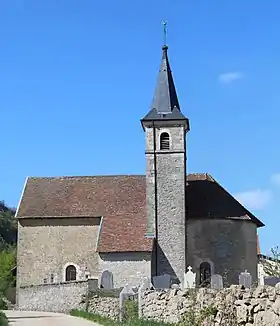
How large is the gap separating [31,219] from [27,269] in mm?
3235

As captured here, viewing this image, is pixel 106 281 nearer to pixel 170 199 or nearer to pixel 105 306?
pixel 105 306

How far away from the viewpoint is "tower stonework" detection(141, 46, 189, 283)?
37562 millimetres

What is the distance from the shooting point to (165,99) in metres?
40.2

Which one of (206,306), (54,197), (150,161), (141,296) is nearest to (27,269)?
(54,197)

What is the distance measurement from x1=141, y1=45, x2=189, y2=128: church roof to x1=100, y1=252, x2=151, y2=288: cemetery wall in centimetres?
853

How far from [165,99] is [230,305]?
1175 inches

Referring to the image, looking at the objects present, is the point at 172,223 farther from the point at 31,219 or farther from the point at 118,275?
the point at 31,219

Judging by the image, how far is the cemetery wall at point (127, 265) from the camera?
3647cm

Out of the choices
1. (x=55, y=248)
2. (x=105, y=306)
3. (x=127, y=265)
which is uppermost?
(x=55, y=248)

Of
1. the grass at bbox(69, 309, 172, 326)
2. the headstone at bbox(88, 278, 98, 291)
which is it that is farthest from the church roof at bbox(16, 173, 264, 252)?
the grass at bbox(69, 309, 172, 326)

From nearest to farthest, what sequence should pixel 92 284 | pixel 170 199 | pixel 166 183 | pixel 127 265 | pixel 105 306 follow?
1. pixel 105 306
2. pixel 92 284
3. pixel 127 265
4. pixel 170 199
5. pixel 166 183

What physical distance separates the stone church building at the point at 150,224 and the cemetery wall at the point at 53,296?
3.28 m

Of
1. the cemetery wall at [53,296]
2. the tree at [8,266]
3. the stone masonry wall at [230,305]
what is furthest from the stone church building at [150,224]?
the stone masonry wall at [230,305]

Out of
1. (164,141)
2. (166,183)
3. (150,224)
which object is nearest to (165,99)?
(164,141)
